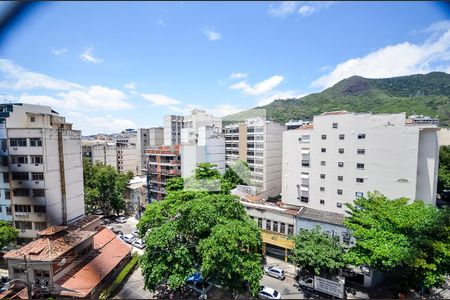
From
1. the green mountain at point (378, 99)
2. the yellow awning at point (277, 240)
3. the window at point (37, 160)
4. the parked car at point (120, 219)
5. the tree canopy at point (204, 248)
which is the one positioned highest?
the green mountain at point (378, 99)

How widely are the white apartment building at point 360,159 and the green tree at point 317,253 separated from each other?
10.5 ft

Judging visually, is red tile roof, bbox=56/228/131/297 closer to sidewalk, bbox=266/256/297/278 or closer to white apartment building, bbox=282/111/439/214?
sidewalk, bbox=266/256/297/278

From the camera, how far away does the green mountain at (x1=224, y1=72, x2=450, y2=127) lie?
18.3 m

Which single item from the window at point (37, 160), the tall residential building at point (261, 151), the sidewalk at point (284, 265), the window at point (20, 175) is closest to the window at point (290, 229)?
the sidewalk at point (284, 265)

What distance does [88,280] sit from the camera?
4.85 meters

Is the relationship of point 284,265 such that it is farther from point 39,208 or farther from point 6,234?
point 6,234

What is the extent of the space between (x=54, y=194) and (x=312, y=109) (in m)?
19.5

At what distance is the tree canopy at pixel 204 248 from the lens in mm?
3455

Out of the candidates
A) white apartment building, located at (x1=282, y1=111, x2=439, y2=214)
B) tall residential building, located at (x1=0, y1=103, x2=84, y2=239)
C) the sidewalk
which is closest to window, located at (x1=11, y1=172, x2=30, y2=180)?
tall residential building, located at (x1=0, y1=103, x2=84, y2=239)

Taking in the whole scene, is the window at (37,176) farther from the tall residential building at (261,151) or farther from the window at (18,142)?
the tall residential building at (261,151)

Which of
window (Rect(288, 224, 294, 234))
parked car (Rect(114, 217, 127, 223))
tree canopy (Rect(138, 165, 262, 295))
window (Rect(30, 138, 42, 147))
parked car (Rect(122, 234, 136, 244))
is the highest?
window (Rect(30, 138, 42, 147))

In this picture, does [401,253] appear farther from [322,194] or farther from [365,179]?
[322,194]

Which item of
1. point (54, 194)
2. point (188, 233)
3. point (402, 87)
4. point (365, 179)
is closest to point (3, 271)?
point (54, 194)

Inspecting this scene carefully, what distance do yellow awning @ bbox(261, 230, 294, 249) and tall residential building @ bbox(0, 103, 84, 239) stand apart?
551cm
